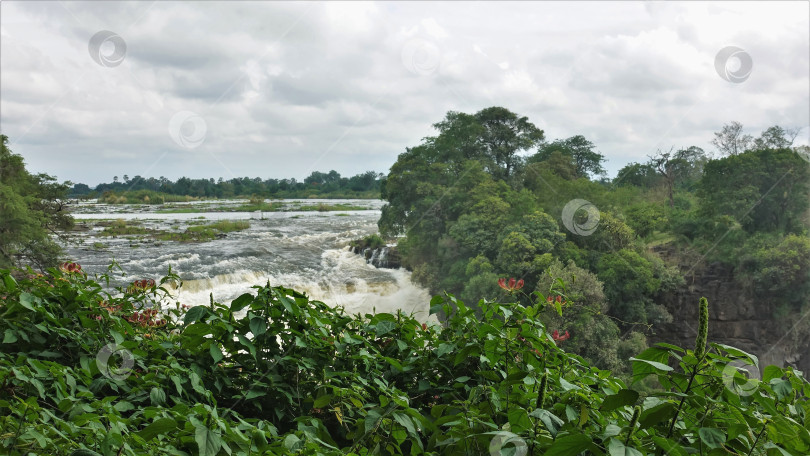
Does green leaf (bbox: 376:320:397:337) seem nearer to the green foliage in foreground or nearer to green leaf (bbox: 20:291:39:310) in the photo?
the green foliage in foreground

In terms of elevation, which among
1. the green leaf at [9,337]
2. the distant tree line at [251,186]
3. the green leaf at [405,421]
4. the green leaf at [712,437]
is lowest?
the green leaf at [405,421]

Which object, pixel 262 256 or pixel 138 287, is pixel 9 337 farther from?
pixel 262 256

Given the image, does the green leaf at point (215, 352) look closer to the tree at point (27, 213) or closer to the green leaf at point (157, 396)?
the green leaf at point (157, 396)

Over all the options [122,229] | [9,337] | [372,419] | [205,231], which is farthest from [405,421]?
[205,231]

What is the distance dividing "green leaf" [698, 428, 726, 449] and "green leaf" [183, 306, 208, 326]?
0.66 m

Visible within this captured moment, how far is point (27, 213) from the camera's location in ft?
15.0

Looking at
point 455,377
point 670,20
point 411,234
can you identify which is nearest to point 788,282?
point 670,20

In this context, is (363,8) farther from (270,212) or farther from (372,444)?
(372,444)

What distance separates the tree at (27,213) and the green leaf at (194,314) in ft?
15.6

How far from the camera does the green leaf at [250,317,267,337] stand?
0.78 metres

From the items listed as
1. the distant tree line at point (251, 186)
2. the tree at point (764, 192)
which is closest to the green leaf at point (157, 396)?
the distant tree line at point (251, 186)

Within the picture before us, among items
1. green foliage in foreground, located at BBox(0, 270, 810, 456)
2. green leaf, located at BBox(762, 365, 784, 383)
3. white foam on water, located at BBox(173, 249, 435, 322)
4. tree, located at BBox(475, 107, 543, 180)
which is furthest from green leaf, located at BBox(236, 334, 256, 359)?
tree, located at BBox(475, 107, 543, 180)

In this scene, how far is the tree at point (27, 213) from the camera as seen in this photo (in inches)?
177

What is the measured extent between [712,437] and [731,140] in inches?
394
